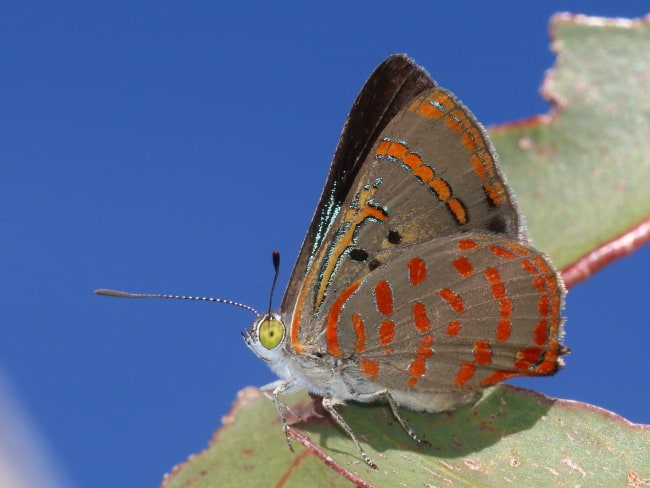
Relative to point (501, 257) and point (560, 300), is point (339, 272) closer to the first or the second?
point (501, 257)

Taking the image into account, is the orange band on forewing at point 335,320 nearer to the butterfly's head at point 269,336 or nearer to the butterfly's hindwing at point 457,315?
the butterfly's hindwing at point 457,315

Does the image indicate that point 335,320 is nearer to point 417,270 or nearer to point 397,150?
point 417,270

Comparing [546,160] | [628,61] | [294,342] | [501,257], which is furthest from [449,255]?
[628,61]

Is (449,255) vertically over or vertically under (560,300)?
over

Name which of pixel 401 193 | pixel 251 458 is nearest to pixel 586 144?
pixel 401 193

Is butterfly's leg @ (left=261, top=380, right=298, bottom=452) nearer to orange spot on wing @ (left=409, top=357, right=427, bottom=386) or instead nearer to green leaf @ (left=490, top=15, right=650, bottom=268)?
orange spot on wing @ (left=409, top=357, right=427, bottom=386)

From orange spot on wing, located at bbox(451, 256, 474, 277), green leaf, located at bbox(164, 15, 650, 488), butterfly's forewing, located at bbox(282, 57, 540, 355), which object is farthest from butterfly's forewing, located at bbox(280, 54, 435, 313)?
green leaf, located at bbox(164, 15, 650, 488)

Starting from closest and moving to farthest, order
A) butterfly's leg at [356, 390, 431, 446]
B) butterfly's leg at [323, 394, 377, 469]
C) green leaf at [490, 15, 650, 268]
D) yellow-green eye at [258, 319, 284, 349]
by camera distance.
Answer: butterfly's leg at [323, 394, 377, 469], butterfly's leg at [356, 390, 431, 446], yellow-green eye at [258, 319, 284, 349], green leaf at [490, 15, 650, 268]

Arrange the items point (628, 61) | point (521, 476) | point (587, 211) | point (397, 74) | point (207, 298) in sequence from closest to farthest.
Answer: point (521, 476) → point (397, 74) → point (207, 298) → point (587, 211) → point (628, 61)
